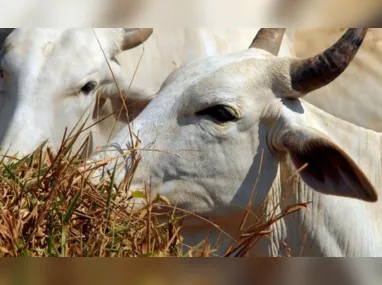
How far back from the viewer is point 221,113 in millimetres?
2881

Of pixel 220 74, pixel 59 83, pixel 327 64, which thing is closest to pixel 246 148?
pixel 220 74

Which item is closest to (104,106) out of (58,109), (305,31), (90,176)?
(58,109)

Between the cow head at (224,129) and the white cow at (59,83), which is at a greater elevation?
the white cow at (59,83)

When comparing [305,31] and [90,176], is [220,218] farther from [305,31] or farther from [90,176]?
[305,31]

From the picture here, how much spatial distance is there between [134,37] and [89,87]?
0.95ft

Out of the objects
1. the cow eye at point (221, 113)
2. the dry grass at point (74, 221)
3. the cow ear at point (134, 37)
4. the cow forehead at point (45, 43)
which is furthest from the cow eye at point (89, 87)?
the dry grass at point (74, 221)

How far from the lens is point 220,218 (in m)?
2.96

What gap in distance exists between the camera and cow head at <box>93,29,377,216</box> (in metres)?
2.88

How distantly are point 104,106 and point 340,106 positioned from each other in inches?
41.8

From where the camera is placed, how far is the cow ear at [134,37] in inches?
156

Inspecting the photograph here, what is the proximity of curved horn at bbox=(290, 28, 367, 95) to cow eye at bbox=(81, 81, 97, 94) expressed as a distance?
1.10m

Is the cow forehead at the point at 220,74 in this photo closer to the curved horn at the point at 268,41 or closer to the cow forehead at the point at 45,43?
the curved horn at the point at 268,41

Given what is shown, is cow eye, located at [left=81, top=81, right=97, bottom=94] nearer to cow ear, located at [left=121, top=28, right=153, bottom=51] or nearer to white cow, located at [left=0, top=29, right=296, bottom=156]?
white cow, located at [left=0, top=29, right=296, bottom=156]

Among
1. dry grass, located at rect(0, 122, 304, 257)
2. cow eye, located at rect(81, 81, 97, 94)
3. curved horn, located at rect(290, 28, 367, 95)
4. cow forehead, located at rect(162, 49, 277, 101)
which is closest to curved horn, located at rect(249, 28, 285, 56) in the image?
cow forehead, located at rect(162, 49, 277, 101)
